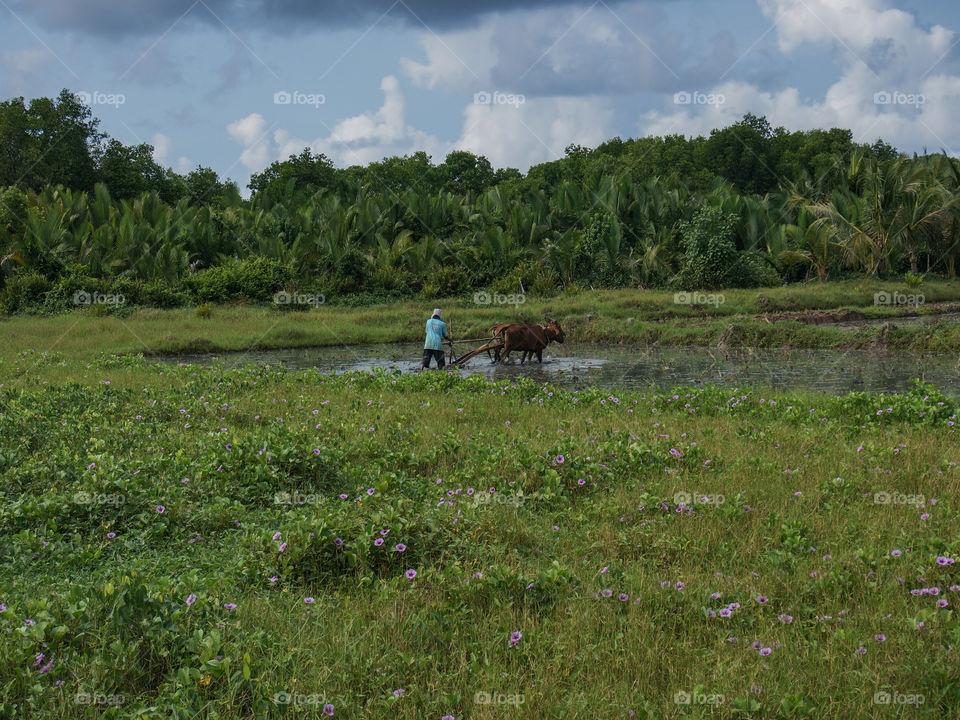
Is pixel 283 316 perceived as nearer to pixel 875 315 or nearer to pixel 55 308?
pixel 55 308

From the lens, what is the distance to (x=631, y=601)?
182 inches

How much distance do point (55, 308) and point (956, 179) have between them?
3752 cm

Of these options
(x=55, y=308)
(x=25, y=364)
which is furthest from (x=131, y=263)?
(x=25, y=364)

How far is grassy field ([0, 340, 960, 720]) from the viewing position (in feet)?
12.3

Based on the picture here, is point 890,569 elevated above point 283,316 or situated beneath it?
situated beneath
